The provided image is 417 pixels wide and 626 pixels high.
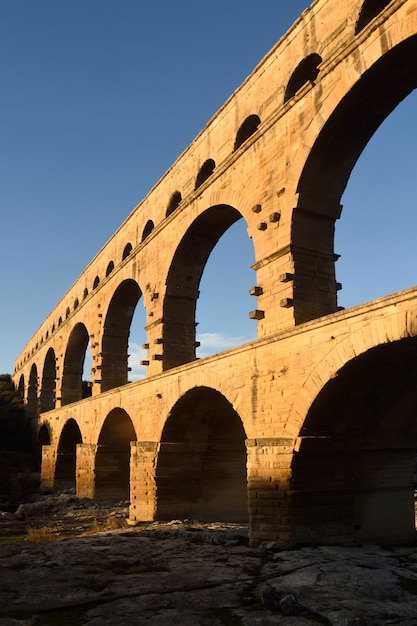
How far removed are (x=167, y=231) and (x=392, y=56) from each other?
9.01 metres

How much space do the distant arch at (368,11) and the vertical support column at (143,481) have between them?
10.8 m

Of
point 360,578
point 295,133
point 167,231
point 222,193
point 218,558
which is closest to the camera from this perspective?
point 360,578

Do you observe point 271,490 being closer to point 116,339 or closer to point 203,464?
point 203,464

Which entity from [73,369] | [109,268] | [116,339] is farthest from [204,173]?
[73,369]

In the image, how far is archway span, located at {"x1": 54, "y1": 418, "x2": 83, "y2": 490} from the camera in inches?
1027

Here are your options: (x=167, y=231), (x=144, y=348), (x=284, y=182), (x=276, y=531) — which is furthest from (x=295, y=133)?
(x=144, y=348)

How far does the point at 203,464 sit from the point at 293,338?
6547mm

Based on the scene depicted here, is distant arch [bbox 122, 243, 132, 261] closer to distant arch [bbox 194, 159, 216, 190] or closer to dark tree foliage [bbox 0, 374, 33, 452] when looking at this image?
distant arch [bbox 194, 159, 216, 190]

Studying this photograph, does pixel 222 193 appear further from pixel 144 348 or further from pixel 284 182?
pixel 144 348

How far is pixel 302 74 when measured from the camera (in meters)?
11.8

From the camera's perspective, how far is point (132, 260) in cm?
1981

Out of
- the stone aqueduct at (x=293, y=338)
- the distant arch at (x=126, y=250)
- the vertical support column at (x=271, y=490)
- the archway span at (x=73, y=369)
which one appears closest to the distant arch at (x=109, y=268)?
the distant arch at (x=126, y=250)

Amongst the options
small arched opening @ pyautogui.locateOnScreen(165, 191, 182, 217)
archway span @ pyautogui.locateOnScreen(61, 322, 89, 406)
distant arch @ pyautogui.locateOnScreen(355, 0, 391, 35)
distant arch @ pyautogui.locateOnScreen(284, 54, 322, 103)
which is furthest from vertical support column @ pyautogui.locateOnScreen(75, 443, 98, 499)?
distant arch @ pyautogui.locateOnScreen(355, 0, 391, 35)

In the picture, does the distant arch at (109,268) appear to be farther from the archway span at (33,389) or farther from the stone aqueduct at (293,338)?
the archway span at (33,389)
